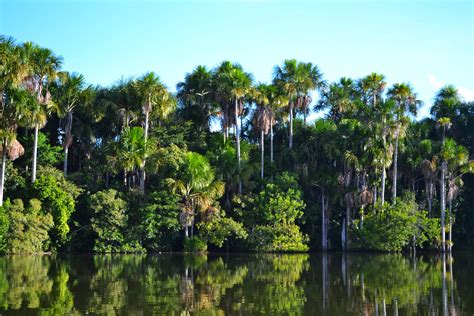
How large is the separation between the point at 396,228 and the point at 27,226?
2533 cm

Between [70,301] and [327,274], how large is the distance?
12440 millimetres

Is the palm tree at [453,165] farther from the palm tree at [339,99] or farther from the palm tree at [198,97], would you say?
the palm tree at [198,97]

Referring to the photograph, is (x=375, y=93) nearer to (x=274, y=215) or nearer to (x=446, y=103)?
(x=446, y=103)

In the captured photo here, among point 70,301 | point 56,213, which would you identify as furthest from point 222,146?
Answer: point 70,301

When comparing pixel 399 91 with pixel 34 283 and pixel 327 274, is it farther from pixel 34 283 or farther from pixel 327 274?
pixel 34 283

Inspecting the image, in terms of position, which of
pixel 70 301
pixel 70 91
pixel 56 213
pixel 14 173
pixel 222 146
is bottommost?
pixel 70 301

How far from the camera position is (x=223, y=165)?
148 ft

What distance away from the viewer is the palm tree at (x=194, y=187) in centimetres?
4191

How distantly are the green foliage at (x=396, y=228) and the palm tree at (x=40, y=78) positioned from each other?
78.9 ft

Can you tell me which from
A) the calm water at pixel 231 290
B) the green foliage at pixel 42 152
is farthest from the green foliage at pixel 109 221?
the calm water at pixel 231 290

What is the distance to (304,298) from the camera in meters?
17.5

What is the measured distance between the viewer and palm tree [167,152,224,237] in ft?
137

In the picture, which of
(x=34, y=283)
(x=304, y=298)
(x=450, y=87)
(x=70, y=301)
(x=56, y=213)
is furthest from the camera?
(x=450, y=87)

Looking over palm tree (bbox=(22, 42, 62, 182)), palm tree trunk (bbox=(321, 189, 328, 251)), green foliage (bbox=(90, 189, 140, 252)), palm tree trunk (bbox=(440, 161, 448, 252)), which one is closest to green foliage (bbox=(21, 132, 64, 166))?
palm tree (bbox=(22, 42, 62, 182))
